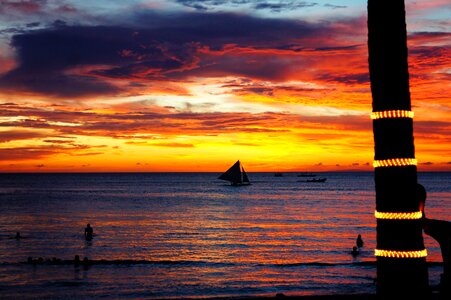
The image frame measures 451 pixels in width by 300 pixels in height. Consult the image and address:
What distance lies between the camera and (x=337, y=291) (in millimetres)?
29531

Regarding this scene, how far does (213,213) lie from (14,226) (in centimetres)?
3181

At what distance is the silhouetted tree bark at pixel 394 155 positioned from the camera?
19.9 feet

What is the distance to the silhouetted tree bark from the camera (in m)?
6.07

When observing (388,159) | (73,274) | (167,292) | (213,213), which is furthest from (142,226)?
(388,159)

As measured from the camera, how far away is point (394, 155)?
611 centimetres

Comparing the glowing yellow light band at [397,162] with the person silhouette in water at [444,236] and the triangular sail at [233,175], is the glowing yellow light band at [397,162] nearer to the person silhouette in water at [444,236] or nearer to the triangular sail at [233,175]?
the person silhouette in water at [444,236]

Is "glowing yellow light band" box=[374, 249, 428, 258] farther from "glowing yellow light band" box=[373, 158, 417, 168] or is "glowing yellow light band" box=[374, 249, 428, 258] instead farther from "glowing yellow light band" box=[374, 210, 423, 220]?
"glowing yellow light band" box=[373, 158, 417, 168]

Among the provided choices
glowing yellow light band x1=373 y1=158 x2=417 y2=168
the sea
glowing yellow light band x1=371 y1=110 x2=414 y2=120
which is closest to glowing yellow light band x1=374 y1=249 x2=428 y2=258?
glowing yellow light band x1=373 y1=158 x2=417 y2=168

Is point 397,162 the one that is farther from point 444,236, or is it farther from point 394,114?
point 444,236

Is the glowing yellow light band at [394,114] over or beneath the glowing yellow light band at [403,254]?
over

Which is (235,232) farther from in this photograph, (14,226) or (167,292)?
(167,292)

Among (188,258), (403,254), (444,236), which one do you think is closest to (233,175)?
(188,258)

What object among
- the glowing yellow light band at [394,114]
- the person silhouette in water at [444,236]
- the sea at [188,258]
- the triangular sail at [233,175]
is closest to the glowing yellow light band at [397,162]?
the glowing yellow light band at [394,114]

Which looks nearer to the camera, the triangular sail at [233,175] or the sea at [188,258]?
the sea at [188,258]
